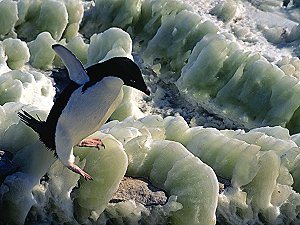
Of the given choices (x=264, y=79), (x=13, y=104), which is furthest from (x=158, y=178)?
(x=264, y=79)

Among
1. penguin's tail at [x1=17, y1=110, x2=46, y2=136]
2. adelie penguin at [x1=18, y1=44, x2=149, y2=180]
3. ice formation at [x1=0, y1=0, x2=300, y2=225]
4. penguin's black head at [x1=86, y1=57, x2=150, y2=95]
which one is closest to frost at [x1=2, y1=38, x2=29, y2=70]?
ice formation at [x1=0, y1=0, x2=300, y2=225]

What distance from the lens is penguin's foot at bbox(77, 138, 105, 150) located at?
186cm

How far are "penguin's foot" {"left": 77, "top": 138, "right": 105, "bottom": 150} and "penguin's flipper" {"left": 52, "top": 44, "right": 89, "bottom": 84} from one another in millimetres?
243

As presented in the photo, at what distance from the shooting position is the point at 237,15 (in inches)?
162

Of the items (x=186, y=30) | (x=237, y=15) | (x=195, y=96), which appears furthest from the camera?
(x=237, y=15)

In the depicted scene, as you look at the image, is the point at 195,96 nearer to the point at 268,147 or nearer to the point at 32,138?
the point at 268,147

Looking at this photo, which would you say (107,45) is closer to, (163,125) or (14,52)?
(14,52)

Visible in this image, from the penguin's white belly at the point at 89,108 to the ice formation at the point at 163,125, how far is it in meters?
0.21

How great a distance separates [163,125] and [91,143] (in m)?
0.51

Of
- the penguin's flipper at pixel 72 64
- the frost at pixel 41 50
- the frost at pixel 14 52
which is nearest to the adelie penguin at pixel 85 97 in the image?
the penguin's flipper at pixel 72 64

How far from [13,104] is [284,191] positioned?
39.5 inches

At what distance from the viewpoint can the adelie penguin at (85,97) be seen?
162cm

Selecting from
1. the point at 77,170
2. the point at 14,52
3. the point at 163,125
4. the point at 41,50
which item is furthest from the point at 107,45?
the point at 77,170

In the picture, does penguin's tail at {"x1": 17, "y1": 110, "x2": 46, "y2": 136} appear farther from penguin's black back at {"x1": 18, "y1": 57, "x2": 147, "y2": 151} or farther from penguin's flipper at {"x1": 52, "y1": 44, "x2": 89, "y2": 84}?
penguin's flipper at {"x1": 52, "y1": 44, "x2": 89, "y2": 84}
